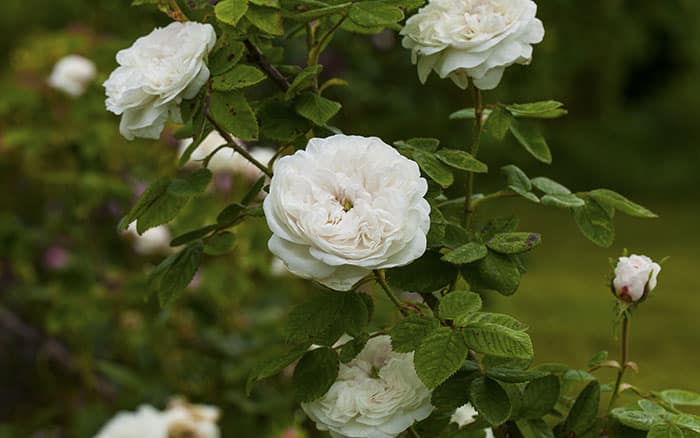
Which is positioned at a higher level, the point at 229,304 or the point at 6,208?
the point at 229,304

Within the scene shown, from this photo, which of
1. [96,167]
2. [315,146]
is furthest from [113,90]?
[96,167]

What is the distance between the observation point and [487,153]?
8.12m

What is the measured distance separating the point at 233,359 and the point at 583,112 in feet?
27.6

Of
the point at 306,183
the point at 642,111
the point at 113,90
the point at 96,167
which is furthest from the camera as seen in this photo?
the point at 642,111

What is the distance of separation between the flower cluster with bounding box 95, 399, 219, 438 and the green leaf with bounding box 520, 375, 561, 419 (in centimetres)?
81

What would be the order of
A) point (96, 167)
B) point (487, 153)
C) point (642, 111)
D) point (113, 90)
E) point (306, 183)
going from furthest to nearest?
point (642, 111), point (487, 153), point (96, 167), point (113, 90), point (306, 183)

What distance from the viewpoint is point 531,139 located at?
1028mm

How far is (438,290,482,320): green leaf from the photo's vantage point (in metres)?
0.84

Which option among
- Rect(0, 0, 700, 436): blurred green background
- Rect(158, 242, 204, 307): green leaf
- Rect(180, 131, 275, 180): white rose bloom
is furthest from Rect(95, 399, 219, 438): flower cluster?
Rect(158, 242, 204, 307): green leaf

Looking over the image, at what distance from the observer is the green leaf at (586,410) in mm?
964

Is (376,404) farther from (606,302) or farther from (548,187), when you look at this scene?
(606,302)

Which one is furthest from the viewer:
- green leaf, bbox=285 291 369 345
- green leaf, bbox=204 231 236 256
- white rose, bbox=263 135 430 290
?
green leaf, bbox=204 231 236 256

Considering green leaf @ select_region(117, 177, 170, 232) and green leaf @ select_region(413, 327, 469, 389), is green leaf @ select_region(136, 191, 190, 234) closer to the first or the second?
green leaf @ select_region(117, 177, 170, 232)

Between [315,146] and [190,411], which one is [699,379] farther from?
[315,146]
